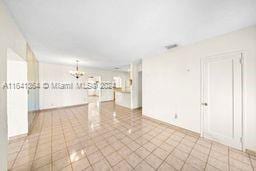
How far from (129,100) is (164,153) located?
3999 millimetres

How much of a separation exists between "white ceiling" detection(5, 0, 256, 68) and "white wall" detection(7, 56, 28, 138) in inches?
31.5

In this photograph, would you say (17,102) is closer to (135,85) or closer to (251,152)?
(135,85)

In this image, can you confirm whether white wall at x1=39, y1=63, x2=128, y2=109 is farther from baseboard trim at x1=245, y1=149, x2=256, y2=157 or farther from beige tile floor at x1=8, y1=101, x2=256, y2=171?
baseboard trim at x1=245, y1=149, x2=256, y2=157

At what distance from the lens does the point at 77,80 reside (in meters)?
6.54

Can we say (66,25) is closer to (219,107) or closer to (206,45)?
(206,45)

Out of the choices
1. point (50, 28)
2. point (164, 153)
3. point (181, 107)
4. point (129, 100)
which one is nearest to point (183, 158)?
point (164, 153)

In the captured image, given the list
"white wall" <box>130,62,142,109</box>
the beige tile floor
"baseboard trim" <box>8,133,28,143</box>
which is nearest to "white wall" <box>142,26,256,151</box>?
the beige tile floor

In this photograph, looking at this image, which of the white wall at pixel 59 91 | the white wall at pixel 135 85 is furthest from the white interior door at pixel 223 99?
the white wall at pixel 59 91

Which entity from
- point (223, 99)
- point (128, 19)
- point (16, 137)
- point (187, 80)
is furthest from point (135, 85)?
point (16, 137)

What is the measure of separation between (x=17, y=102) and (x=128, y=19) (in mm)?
3391

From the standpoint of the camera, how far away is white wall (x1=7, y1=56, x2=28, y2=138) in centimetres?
259

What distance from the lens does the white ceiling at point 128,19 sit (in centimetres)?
147

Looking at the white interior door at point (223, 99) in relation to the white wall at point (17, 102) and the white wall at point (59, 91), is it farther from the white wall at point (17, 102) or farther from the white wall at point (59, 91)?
the white wall at point (59, 91)

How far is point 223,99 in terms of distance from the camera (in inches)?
95.1
